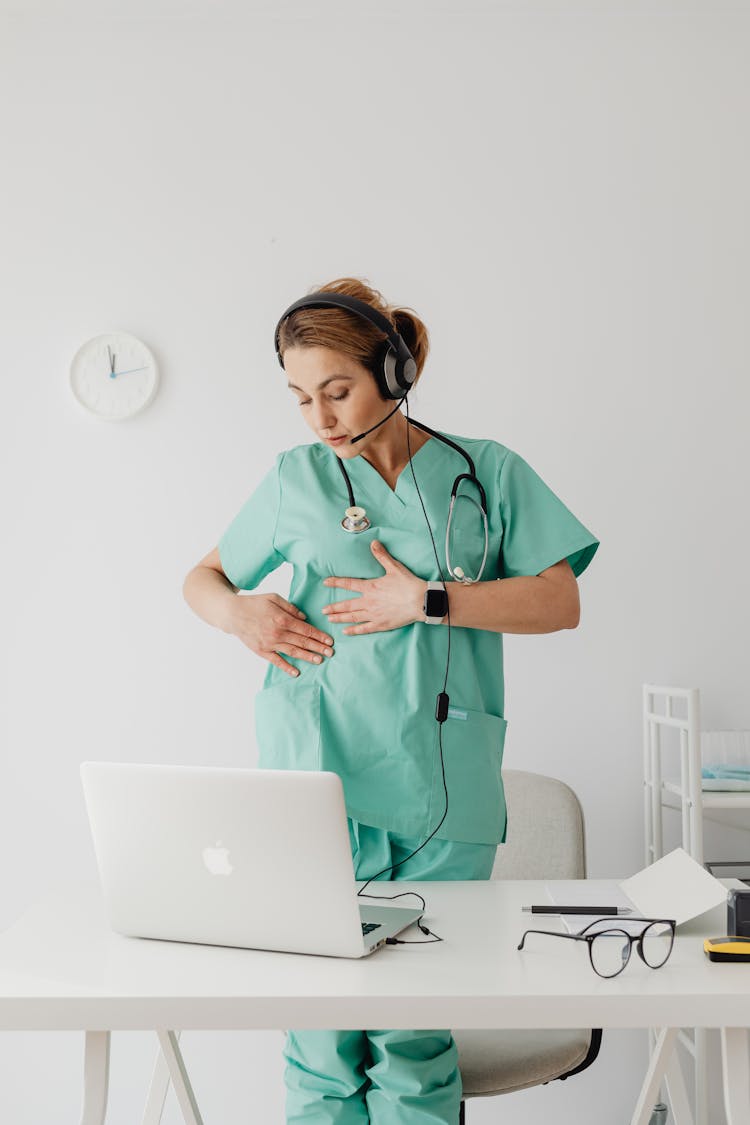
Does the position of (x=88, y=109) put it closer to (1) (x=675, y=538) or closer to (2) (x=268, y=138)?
(2) (x=268, y=138)

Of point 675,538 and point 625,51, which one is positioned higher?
point 625,51

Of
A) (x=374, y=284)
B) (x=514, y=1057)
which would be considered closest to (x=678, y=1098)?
(x=514, y=1057)

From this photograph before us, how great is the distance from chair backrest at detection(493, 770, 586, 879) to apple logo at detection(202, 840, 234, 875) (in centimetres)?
108

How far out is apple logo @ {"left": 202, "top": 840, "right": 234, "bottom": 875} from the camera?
1.00 meters

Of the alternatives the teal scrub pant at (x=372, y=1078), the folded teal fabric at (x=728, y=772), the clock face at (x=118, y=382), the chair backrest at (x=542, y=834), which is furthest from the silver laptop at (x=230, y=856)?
the clock face at (x=118, y=382)

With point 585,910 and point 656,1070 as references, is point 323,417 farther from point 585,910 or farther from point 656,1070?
point 656,1070

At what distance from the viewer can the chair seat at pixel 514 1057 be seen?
151cm

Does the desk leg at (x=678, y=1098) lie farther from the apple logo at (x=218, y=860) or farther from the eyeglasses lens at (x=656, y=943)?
the apple logo at (x=218, y=860)

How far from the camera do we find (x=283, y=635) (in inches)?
55.8

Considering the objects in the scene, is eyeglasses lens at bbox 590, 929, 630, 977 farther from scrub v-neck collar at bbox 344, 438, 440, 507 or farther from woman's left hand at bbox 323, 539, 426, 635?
scrub v-neck collar at bbox 344, 438, 440, 507

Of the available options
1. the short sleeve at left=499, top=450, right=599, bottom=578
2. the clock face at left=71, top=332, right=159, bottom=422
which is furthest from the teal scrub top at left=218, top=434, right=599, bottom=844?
the clock face at left=71, top=332, right=159, bottom=422

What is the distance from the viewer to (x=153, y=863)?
3.38 feet

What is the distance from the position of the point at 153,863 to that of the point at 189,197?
1.81 meters

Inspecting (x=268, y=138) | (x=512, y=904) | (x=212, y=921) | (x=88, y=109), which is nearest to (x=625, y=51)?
(x=268, y=138)
